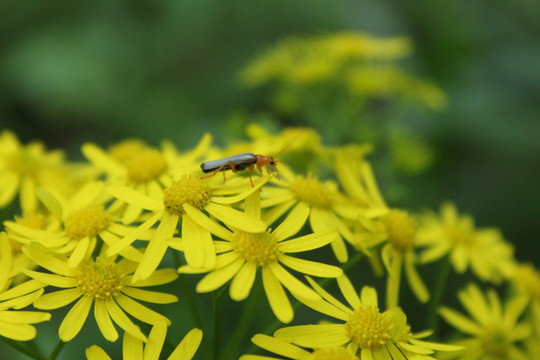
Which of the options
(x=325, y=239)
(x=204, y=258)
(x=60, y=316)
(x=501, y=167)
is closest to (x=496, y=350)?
(x=325, y=239)

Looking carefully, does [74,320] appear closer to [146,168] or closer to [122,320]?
[122,320]

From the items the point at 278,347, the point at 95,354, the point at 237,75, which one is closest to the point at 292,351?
the point at 278,347

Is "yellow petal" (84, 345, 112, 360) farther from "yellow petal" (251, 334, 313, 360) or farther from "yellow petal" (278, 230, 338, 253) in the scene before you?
"yellow petal" (278, 230, 338, 253)

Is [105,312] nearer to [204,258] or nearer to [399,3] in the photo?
[204,258]

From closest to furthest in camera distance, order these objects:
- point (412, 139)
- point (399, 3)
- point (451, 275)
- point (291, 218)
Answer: point (291, 218) < point (412, 139) < point (451, 275) < point (399, 3)

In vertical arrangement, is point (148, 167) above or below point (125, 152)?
below
